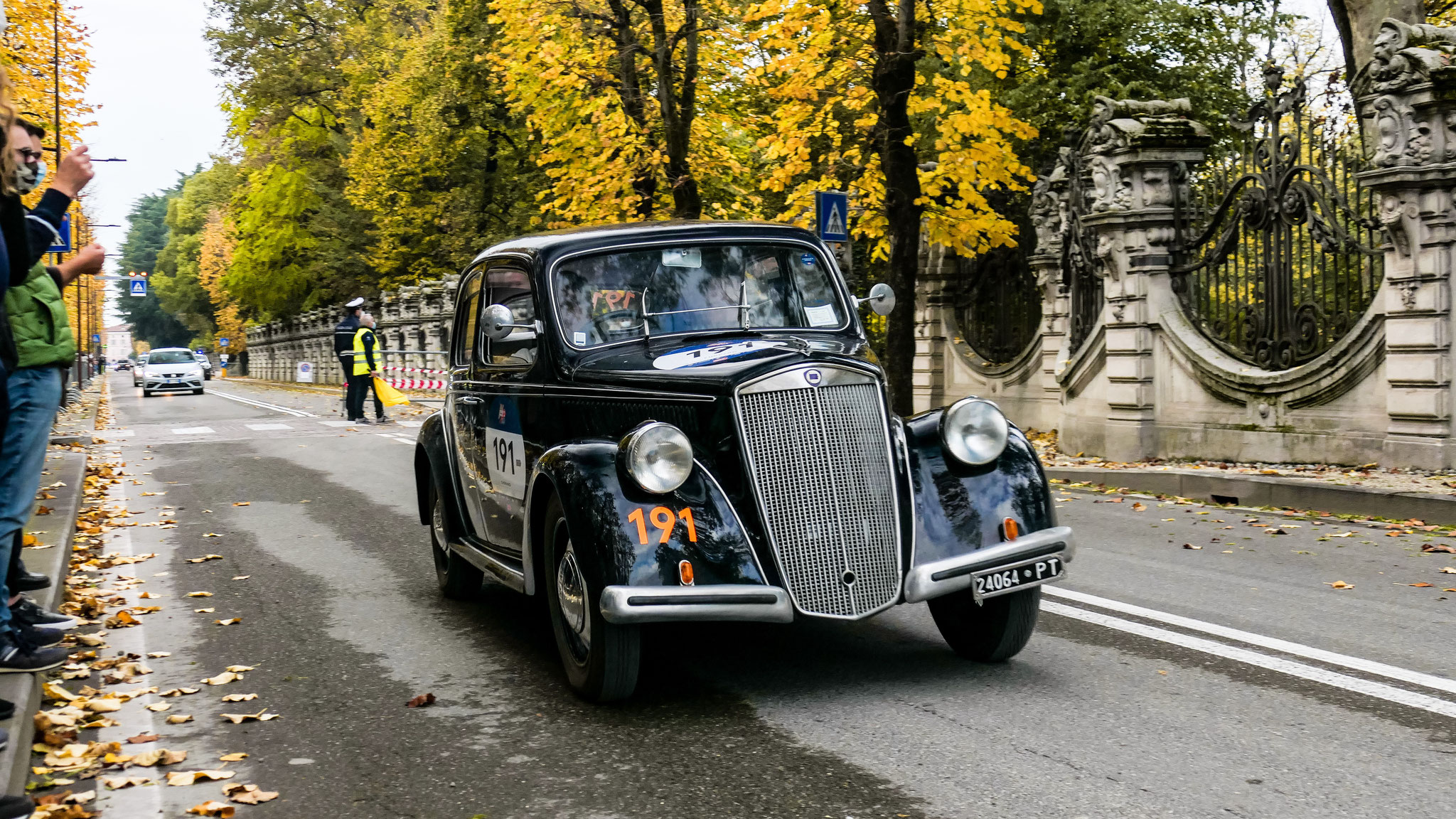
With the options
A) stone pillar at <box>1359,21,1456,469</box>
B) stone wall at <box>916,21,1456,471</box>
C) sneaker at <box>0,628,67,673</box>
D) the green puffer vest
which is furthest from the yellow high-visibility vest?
sneaker at <box>0,628,67,673</box>

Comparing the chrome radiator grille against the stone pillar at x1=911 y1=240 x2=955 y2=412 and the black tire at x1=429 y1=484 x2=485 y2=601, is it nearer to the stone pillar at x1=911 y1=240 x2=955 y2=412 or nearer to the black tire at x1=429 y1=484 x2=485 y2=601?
the black tire at x1=429 y1=484 x2=485 y2=601

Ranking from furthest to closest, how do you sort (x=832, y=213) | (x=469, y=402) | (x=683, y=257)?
(x=832, y=213) → (x=469, y=402) → (x=683, y=257)

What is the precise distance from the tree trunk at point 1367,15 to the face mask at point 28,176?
15540 mm

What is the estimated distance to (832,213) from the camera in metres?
16.8

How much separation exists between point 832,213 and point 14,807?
13285mm

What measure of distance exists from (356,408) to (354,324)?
5.17 ft

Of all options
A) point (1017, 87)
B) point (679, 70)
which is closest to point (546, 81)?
point (679, 70)

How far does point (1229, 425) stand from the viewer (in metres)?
15.5

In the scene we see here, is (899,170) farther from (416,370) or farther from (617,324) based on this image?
(416,370)

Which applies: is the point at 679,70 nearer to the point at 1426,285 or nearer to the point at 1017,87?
the point at 1017,87

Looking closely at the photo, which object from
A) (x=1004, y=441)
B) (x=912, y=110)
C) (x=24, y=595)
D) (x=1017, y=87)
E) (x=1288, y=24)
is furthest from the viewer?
(x=1288, y=24)

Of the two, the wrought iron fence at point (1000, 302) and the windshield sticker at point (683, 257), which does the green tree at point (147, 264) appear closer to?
the wrought iron fence at point (1000, 302)

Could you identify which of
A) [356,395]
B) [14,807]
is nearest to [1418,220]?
[14,807]

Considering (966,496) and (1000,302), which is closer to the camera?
(966,496)
